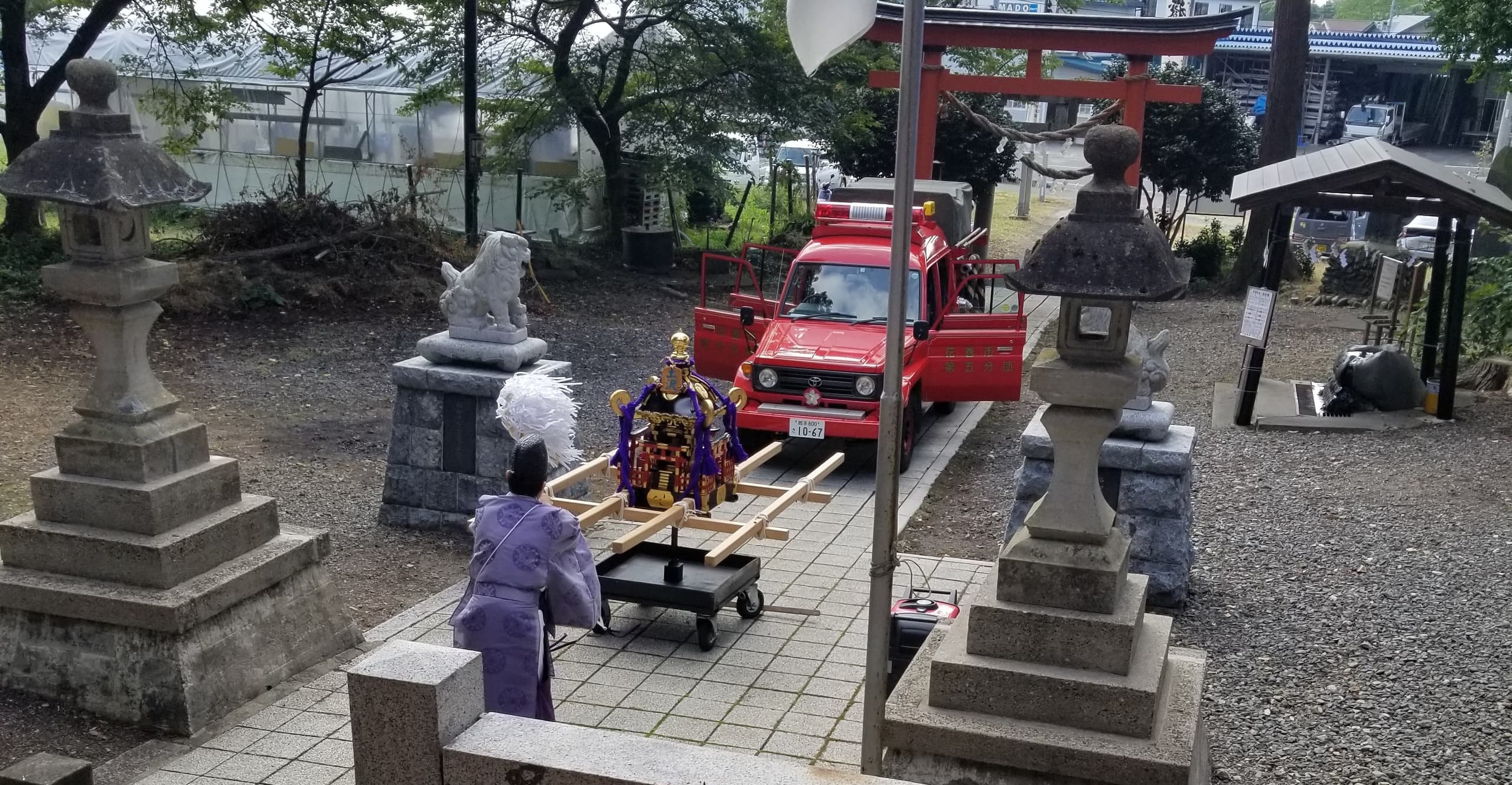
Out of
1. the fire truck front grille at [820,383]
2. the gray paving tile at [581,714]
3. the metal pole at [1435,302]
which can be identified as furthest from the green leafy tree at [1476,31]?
the gray paving tile at [581,714]

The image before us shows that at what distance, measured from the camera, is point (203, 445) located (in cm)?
650

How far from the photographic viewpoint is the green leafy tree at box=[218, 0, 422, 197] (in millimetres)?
18188

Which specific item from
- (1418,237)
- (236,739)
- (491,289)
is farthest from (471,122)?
(1418,237)

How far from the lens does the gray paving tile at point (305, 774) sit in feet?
18.1

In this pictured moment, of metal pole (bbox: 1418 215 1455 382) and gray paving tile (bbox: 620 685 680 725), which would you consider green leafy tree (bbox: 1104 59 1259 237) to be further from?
gray paving tile (bbox: 620 685 680 725)

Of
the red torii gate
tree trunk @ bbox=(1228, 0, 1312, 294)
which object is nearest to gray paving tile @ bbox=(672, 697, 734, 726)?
the red torii gate

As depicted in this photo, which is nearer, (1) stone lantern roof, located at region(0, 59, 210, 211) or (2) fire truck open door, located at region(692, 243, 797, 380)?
(1) stone lantern roof, located at region(0, 59, 210, 211)

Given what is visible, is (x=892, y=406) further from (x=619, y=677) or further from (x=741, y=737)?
(x=619, y=677)

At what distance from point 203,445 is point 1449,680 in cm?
654

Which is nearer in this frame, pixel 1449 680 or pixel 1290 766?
pixel 1290 766

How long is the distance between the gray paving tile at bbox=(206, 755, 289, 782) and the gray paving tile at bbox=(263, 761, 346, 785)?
0.04 metres

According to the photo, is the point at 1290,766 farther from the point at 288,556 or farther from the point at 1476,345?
the point at 1476,345

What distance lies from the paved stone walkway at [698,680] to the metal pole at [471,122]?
9.63 meters

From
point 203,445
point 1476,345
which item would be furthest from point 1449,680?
point 1476,345
